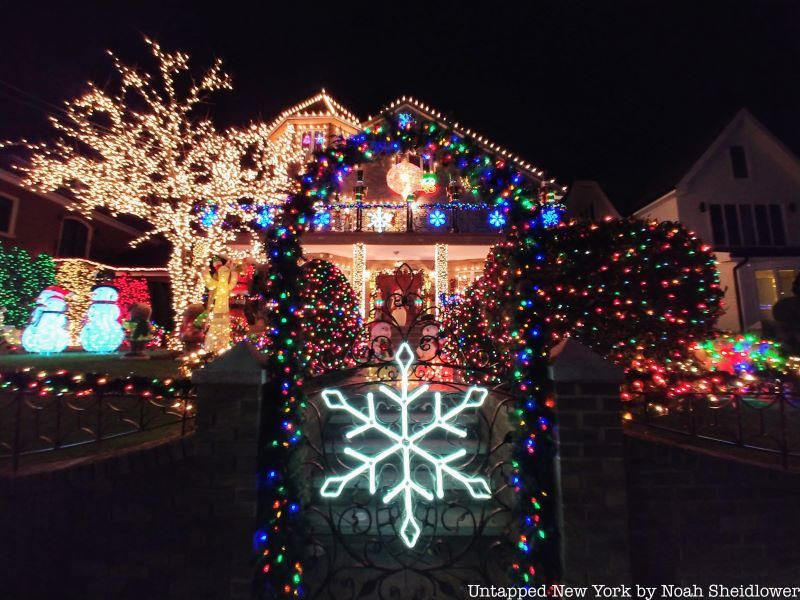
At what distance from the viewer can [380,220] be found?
1291cm

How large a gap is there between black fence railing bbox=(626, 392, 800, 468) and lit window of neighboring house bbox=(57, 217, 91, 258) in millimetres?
22306

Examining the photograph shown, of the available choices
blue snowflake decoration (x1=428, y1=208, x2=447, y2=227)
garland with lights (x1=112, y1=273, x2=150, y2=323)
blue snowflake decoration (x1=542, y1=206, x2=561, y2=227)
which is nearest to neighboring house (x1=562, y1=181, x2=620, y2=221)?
blue snowflake decoration (x1=428, y1=208, x2=447, y2=227)

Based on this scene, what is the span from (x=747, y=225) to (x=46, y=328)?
2506 cm

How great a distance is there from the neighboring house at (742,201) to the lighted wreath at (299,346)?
15.6 m

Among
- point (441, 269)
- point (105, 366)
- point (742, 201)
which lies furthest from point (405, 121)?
point (742, 201)

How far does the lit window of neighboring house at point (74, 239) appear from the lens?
16.5 m

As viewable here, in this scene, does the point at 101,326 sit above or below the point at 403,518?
above

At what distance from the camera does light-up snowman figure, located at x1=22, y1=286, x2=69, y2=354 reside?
Answer: 9914 millimetres

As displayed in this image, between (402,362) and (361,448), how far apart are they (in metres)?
1.26

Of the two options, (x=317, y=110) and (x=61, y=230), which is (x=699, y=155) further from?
(x=61, y=230)

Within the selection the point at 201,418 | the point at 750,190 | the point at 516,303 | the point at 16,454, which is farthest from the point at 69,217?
the point at 750,190

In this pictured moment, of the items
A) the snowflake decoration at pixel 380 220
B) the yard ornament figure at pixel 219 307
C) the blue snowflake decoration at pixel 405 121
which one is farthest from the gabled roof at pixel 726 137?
the yard ornament figure at pixel 219 307

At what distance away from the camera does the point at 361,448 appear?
142 inches

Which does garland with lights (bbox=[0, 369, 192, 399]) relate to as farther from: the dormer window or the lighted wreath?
the dormer window
